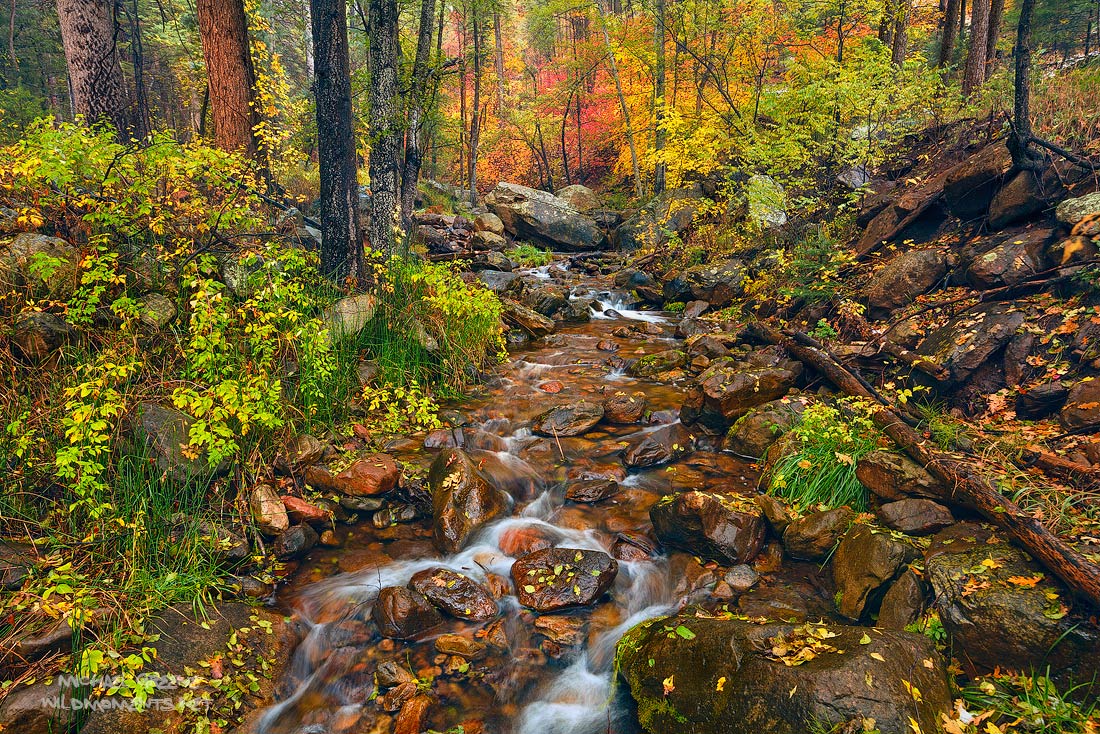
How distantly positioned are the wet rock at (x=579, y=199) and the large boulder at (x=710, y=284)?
1019 centimetres

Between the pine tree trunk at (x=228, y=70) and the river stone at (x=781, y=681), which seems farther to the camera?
the pine tree trunk at (x=228, y=70)

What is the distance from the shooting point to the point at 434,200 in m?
24.6

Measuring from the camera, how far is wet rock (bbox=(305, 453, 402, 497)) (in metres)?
5.43

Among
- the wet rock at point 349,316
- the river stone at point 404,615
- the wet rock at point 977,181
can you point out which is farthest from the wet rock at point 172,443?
the wet rock at point 977,181

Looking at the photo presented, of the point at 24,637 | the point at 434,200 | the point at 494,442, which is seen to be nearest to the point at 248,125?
the point at 494,442

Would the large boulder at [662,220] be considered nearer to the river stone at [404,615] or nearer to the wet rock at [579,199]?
the wet rock at [579,199]

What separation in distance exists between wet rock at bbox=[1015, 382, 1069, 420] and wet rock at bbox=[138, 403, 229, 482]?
7299 millimetres

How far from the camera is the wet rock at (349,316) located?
662 centimetres

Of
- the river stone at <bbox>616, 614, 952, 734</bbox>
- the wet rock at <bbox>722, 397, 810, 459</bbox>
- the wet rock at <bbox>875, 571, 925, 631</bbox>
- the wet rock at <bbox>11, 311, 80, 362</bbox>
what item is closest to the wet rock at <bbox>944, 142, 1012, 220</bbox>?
the wet rock at <bbox>722, 397, 810, 459</bbox>

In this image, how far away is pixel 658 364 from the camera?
9.43 m

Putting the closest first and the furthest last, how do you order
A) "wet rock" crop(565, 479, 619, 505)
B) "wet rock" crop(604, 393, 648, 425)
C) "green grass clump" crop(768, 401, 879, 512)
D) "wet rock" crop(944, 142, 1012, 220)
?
"green grass clump" crop(768, 401, 879, 512) < "wet rock" crop(565, 479, 619, 505) < "wet rock" crop(944, 142, 1012, 220) < "wet rock" crop(604, 393, 648, 425)

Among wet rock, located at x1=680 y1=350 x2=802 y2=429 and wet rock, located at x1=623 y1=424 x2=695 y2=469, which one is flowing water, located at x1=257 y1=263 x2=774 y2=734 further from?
wet rock, located at x1=680 y1=350 x2=802 y2=429

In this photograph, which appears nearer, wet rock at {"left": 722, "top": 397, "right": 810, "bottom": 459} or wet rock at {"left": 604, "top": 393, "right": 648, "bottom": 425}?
wet rock at {"left": 722, "top": 397, "right": 810, "bottom": 459}

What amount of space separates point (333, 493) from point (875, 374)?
246 inches
